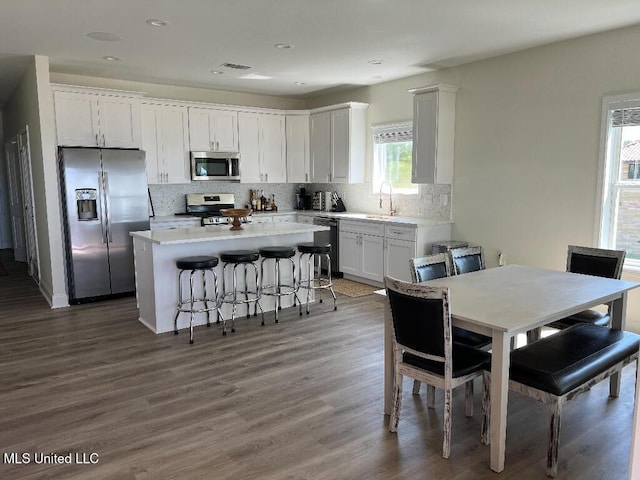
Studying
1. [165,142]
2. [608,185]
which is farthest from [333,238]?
[608,185]

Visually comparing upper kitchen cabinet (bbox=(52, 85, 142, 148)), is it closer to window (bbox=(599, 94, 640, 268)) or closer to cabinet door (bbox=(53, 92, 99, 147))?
cabinet door (bbox=(53, 92, 99, 147))

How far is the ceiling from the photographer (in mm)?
3695

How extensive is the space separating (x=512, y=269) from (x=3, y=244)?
10539mm

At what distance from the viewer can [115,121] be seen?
605 centimetres

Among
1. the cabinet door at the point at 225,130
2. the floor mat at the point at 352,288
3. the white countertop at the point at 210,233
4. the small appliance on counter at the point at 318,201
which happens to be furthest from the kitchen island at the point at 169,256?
the small appliance on counter at the point at 318,201

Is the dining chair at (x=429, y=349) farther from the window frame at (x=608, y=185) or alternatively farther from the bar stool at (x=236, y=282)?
the window frame at (x=608, y=185)

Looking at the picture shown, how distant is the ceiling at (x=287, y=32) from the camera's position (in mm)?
3695

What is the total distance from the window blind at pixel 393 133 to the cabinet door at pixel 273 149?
161 cm

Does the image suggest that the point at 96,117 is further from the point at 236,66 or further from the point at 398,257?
the point at 398,257

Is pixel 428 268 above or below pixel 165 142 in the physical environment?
below

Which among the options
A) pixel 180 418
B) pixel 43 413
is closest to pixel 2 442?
pixel 43 413

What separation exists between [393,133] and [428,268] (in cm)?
380

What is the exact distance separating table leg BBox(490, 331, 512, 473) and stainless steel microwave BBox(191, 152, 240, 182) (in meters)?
5.54

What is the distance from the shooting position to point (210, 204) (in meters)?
7.34
